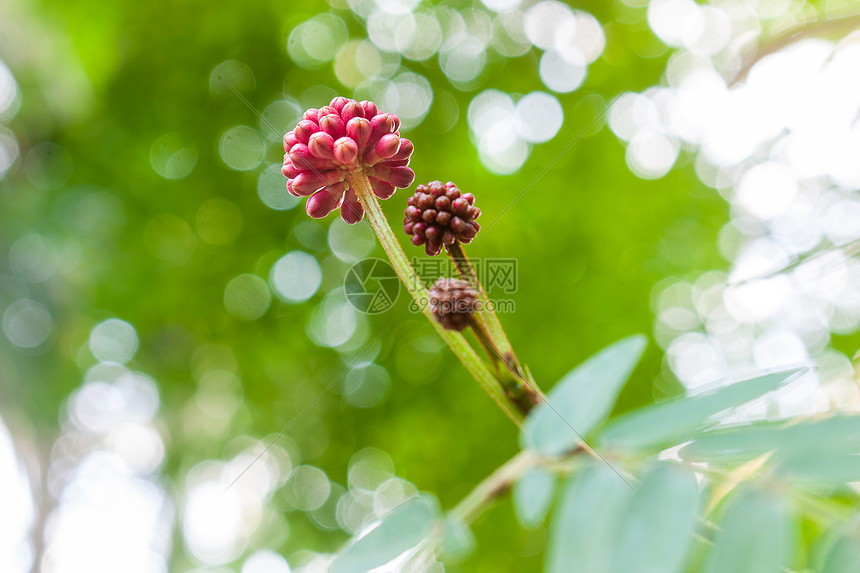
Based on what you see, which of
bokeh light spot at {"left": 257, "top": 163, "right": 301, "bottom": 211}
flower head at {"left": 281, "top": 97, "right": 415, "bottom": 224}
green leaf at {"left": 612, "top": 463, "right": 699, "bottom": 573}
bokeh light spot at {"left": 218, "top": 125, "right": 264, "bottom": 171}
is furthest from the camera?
bokeh light spot at {"left": 218, "top": 125, "right": 264, "bottom": 171}

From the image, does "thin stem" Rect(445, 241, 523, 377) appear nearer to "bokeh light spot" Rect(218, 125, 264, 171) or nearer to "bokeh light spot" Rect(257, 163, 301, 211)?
"bokeh light spot" Rect(257, 163, 301, 211)

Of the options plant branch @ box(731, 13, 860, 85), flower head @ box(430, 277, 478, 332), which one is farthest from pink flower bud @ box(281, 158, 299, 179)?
plant branch @ box(731, 13, 860, 85)

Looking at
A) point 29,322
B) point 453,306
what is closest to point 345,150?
point 453,306

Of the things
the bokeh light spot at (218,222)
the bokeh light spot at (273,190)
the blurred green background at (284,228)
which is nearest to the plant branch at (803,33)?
the blurred green background at (284,228)

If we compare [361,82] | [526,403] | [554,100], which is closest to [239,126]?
[361,82]

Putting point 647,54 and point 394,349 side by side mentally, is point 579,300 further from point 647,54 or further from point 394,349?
point 647,54

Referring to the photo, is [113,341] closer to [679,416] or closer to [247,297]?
[247,297]
